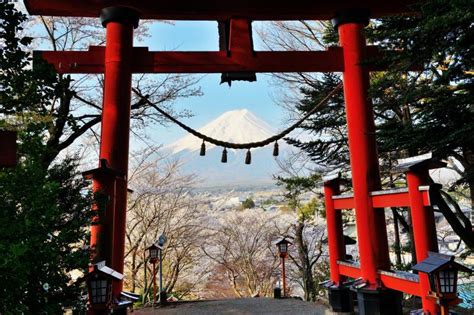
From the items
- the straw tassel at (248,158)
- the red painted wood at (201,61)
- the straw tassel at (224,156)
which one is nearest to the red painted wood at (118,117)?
the red painted wood at (201,61)

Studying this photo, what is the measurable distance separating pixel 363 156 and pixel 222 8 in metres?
2.87

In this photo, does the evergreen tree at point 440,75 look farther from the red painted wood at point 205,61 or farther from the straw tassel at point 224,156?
the straw tassel at point 224,156

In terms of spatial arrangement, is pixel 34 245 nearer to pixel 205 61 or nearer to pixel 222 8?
pixel 205 61

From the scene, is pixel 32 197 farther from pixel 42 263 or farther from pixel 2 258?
pixel 2 258

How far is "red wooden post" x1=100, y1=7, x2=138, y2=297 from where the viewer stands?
4270 millimetres

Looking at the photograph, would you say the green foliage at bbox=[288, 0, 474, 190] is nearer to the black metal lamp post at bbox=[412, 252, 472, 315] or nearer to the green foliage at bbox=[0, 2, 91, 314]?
the black metal lamp post at bbox=[412, 252, 472, 315]

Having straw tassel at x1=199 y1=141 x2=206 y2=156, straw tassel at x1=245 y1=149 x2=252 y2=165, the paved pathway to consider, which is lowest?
the paved pathway

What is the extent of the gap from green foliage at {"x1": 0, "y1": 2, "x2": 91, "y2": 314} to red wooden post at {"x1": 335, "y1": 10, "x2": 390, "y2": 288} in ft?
11.3

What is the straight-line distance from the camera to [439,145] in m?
3.80

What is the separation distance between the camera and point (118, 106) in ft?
14.5

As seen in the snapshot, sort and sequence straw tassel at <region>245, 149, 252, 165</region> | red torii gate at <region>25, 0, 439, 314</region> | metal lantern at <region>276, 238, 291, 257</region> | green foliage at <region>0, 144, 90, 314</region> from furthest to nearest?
metal lantern at <region>276, 238, 291, 257</region> < straw tassel at <region>245, 149, 252, 165</region> < red torii gate at <region>25, 0, 439, 314</region> < green foliage at <region>0, 144, 90, 314</region>

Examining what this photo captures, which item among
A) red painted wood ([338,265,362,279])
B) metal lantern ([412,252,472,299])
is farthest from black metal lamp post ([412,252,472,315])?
red painted wood ([338,265,362,279])

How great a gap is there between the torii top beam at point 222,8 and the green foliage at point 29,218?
2788mm

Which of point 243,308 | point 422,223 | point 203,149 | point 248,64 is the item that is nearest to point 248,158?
point 203,149
